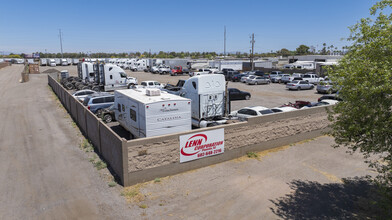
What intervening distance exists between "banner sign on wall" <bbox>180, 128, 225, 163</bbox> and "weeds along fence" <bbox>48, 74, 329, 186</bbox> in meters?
0.18

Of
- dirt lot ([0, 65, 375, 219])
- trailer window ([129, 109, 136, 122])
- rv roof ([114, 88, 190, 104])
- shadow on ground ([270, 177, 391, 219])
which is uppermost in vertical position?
rv roof ([114, 88, 190, 104])

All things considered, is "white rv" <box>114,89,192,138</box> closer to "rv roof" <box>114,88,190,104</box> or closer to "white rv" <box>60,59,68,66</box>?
"rv roof" <box>114,88,190,104</box>

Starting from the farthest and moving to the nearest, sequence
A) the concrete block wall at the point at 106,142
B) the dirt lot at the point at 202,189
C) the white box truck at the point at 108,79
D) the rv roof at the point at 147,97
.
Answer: the white box truck at the point at 108,79, the rv roof at the point at 147,97, the concrete block wall at the point at 106,142, the dirt lot at the point at 202,189

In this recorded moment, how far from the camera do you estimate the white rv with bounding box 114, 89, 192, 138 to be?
1312 cm

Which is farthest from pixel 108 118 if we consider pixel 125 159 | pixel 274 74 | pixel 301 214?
pixel 274 74

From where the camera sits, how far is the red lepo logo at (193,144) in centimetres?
1176

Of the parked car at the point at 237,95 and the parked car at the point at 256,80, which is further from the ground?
the parked car at the point at 256,80

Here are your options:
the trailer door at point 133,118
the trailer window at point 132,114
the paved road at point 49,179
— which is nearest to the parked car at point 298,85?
the trailer door at point 133,118

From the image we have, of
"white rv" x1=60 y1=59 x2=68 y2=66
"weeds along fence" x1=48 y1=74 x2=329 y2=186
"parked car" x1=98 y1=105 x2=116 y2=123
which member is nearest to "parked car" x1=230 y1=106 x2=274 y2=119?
"weeds along fence" x1=48 y1=74 x2=329 y2=186

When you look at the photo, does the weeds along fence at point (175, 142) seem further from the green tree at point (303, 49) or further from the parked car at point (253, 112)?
the green tree at point (303, 49)

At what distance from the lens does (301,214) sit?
29.3 ft

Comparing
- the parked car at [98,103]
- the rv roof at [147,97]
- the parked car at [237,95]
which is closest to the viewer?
the rv roof at [147,97]

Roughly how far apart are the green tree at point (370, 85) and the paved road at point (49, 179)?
286 inches

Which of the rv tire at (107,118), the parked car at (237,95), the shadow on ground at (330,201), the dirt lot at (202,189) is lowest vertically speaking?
the shadow on ground at (330,201)
